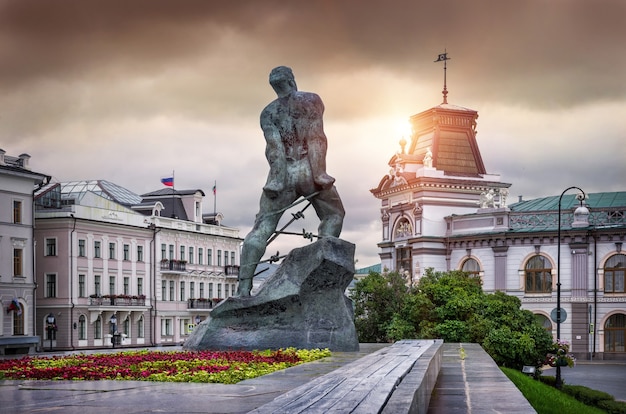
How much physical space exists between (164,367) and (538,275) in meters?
59.6

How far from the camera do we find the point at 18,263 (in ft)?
207

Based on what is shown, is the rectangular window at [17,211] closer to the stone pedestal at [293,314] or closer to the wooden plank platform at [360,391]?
the stone pedestal at [293,314]

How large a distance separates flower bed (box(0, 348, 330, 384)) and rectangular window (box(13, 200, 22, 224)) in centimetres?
4882

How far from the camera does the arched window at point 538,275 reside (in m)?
69.8

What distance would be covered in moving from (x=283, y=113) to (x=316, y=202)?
1.98 m

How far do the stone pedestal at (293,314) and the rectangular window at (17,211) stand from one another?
46882mm

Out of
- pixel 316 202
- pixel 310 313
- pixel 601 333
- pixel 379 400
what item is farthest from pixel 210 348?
pixel 601 333

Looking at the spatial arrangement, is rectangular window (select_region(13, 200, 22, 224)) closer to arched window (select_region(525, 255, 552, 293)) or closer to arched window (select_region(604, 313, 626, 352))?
arched window (select_region(525, 255, 552, 293))

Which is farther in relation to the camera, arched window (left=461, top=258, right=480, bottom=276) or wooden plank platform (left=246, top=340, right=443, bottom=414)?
arched window (left=461, top=258, right=480, bottom=276)

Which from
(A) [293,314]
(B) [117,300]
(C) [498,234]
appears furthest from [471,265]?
(A) [293,314]

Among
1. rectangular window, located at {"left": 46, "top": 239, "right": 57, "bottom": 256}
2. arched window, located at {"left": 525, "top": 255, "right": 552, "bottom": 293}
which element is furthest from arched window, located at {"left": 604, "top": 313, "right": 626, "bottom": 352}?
rectangular window, located at {"left": 46, "top": 239, "right": 57, "bottom": 256}

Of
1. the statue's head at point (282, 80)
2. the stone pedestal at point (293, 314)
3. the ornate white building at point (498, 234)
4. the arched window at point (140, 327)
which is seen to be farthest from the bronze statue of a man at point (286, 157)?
the arched window at point (140, 327)

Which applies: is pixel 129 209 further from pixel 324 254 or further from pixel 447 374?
pixel 447 374

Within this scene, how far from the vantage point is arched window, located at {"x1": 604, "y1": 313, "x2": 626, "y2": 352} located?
66.6 m
